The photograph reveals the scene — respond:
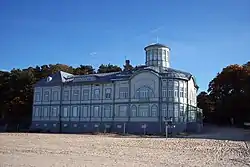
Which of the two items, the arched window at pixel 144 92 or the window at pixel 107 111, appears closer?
the arched window at pixel 144 92

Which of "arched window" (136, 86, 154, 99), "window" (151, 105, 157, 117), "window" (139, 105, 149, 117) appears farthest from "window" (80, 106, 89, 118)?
"window" (151, 105, 157, 117)

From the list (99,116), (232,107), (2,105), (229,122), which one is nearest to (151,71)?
(99,116)

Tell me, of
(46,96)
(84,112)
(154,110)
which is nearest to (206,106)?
(154,110)

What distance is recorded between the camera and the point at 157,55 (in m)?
57.7

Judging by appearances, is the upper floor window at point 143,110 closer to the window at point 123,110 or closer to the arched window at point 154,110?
the arched window at point 154,110

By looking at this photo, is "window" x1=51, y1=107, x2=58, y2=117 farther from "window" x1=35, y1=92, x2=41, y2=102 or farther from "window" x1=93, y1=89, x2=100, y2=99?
"window" x1=93, y1=89, x2=100, y2=99

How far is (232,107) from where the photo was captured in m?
61.0

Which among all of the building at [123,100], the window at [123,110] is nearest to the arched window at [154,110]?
the building at [123,100]

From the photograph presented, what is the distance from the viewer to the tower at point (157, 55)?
57531mm

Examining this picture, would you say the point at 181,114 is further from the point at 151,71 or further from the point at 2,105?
the point at 2,105

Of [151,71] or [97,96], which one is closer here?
[151,71]

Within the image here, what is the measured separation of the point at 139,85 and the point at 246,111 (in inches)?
922

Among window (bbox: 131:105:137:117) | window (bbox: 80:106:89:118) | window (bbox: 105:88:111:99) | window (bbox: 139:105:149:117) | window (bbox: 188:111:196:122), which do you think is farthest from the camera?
window (bbox: 80:106:89:118)

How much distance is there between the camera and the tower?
2265 inches
